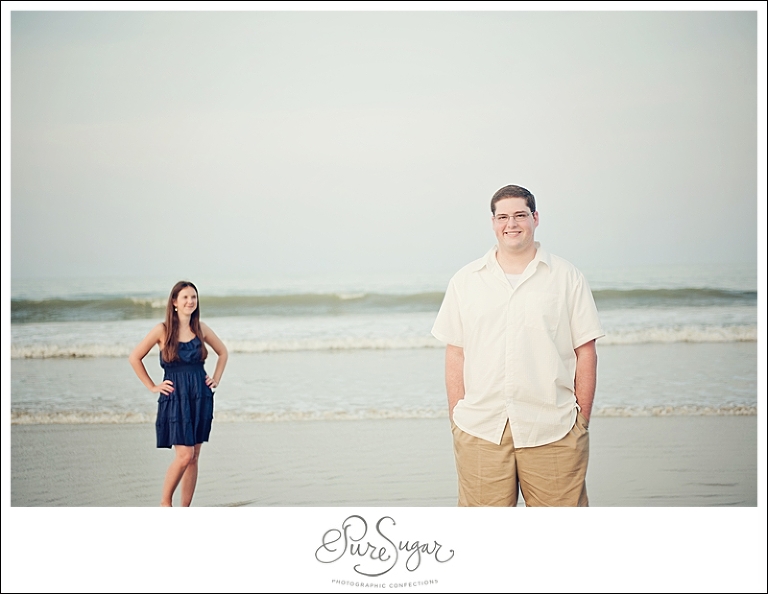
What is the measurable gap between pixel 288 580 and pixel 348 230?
8.45ft

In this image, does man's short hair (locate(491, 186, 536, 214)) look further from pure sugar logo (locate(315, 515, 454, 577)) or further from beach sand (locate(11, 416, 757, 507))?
beach sand (locate(11, 416, 757, 507))

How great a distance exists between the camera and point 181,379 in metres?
3.26

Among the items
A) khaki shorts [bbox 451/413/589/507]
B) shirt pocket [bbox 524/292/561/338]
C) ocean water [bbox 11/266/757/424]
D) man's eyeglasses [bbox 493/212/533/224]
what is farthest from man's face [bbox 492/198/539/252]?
ocean water [bbox 11/266/757/424]

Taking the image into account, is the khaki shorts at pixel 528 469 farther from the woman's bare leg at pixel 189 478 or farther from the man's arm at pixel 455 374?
the woman's bare leg at pixel 189 478

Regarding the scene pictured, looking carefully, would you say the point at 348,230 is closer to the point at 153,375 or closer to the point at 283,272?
the point at 283,272

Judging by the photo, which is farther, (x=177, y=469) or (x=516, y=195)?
(x=177, y=469)

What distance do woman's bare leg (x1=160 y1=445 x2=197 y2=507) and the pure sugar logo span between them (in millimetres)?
753

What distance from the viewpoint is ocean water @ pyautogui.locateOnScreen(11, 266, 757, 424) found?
4.58 metres

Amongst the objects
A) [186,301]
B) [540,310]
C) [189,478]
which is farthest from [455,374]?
[189,478]

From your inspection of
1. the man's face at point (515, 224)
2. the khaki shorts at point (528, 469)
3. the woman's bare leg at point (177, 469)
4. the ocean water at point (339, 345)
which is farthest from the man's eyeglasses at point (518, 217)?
the ocean water at point (339, 345)

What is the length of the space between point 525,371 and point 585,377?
0.77 ft

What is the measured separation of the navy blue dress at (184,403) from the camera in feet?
10.6

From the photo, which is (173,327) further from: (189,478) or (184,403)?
(189,478)

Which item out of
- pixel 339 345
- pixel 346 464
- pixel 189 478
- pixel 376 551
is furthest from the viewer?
pixel 339 345
